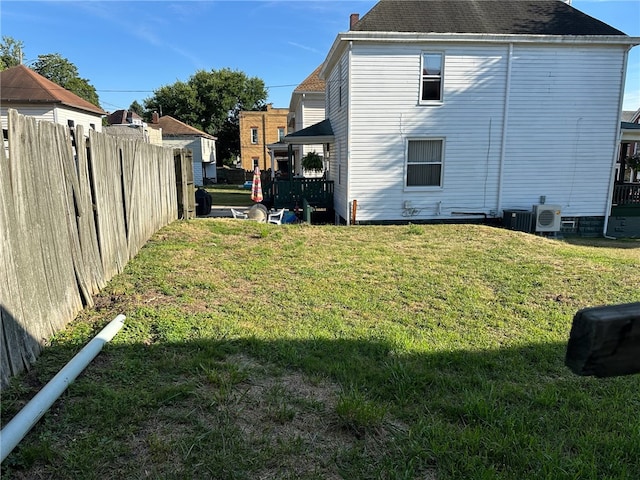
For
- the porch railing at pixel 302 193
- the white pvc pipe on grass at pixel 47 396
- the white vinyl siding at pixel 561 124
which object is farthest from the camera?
the porch railing at pixel 302 193

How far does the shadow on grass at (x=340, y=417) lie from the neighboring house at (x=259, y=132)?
125 feet

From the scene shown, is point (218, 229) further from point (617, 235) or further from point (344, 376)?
point (617, 235)

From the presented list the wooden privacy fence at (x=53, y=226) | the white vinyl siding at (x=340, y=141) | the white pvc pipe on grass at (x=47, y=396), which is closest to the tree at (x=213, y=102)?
the white vinyl siding at (x=340, y=141)

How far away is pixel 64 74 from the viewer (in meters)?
58.8

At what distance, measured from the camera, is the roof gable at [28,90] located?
20766 mm

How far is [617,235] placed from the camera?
13.5m

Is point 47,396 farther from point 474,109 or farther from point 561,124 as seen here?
point 561,124

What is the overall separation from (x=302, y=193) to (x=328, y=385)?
1188 centimetres

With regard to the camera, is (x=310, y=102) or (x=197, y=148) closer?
(x=310, y=102)

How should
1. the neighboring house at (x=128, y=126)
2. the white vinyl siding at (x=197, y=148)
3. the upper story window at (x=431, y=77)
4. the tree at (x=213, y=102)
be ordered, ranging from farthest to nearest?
the tree at (x=213, y=102), the white vinyl siding at (x=197, y=148), the neighboring house at (x=128, y=126), the upper story window at (x=431, y=77)

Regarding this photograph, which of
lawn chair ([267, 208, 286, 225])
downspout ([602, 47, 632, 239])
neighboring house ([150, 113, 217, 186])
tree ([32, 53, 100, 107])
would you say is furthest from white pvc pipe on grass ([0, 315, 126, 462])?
tree ([32, 53, 100, 107])

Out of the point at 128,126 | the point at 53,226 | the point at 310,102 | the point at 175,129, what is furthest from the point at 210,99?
the point at 53,226

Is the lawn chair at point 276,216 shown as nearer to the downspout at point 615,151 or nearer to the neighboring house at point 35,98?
the downspout at point 615,151

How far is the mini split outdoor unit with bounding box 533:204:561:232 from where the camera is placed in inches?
464
